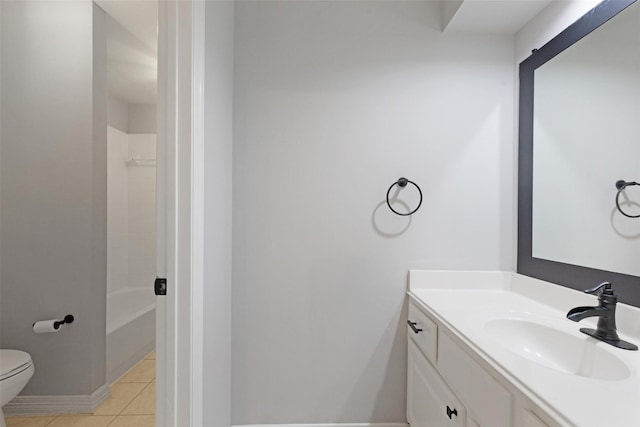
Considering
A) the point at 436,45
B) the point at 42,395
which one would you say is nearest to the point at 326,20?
the point at 436,45

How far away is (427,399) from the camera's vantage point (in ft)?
4.57

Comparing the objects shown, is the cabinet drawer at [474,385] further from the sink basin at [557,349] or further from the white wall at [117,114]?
the white wall at [117,114]

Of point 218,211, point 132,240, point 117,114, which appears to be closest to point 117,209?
point 132,240

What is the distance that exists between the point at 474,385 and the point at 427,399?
1.66 feet

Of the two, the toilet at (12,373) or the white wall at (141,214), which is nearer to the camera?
the toilet at (12,373)

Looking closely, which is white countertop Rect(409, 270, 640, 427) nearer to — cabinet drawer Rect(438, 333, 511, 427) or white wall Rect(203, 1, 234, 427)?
cabinet drawer Rect(438, 333, 511, 427)

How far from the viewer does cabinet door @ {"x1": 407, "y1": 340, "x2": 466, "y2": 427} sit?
113cm

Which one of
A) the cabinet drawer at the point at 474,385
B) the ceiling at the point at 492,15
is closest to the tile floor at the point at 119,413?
the cabinet drawer at the point at 474,385

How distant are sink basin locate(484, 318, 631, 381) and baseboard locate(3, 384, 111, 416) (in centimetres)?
231

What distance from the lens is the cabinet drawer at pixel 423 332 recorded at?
1.32m

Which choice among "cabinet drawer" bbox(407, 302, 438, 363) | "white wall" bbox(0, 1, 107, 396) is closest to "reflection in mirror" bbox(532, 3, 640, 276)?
"cabinet drawer" bbox(407, 302, 438, 363)

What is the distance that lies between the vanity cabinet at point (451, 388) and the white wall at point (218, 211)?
91cm

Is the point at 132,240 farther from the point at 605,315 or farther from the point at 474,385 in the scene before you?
the point at 605,315

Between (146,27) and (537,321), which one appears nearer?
(537,321)
